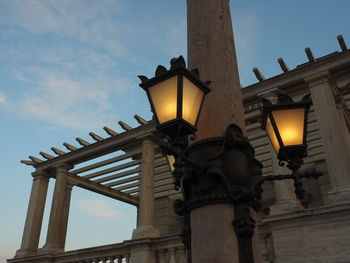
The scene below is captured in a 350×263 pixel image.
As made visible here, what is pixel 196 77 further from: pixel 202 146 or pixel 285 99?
pixel 285 99

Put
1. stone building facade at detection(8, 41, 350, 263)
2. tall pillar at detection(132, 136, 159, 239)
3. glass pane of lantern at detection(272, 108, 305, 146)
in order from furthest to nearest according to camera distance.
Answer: tall pillar at detection(132, 136, 159, 239) → stone building facade at detection(8, 41, 350, 263) → glass pane of lantern at detection(272, 108, 305, 146)

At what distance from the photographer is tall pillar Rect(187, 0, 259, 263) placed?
2668 millimetres

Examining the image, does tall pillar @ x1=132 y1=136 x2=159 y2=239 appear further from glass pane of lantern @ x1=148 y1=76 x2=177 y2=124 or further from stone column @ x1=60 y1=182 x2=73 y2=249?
glass pane of lantern @ x1=148 y1=76 x2=177 y2=124

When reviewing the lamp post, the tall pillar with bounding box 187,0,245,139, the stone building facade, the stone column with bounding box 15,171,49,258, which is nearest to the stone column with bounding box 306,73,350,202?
the stone building facade

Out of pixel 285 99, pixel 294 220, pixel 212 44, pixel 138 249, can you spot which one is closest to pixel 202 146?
pixel 212 44

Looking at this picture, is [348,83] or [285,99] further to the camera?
[348,83]

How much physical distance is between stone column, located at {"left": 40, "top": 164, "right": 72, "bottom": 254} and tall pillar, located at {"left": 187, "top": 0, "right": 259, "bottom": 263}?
14.4m

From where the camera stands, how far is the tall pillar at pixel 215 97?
2.67 meters

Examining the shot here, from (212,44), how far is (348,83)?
1047 centimetres

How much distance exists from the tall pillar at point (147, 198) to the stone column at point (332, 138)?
644cm

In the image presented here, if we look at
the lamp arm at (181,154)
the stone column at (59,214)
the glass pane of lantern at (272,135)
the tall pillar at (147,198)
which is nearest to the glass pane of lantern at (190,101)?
the lamp arm at (181,154)

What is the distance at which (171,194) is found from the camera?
22062 millimetres

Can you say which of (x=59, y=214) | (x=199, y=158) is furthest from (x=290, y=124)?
(x=59, y=214)

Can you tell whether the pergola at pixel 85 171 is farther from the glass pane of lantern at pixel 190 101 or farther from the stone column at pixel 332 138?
the glass pane of lantern at pixel 190 101
